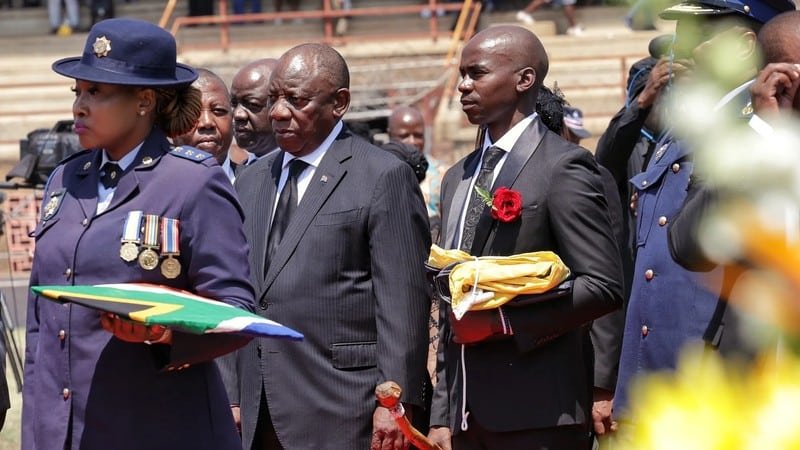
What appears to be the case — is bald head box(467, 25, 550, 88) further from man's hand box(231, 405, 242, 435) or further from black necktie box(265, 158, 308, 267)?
man's hand box(231, 405, 242, 435)

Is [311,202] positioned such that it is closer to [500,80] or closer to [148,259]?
[500,80]

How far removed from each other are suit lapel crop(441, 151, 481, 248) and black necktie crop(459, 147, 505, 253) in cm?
5

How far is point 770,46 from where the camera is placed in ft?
10.3

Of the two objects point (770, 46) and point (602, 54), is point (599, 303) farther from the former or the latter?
point (602, 54)

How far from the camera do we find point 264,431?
14.0ft

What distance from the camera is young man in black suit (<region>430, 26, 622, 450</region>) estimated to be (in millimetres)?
3936

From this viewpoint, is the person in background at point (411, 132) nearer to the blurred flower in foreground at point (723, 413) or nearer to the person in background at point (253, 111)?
the person in background at point (253, 111)

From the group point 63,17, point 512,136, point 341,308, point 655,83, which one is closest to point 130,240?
point 341,308

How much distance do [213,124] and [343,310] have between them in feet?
5.51

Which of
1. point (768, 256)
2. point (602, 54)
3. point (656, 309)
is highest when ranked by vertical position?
point (768, 256)

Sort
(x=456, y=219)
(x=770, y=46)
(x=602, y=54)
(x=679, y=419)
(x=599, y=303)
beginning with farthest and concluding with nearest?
(x=602, y=54), (x=456, y=219), (x=599, y=303), (x=770, y=46), (x=679, y=419)

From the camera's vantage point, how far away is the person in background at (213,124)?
5543mm

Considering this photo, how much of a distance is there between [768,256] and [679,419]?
0.16 metres

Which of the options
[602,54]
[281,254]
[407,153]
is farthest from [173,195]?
[602,54]
